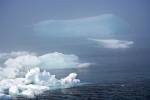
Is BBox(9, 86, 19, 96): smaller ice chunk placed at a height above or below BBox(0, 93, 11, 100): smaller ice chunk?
above

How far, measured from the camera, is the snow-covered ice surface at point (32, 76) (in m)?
36.2

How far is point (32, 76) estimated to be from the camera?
38.5 metres

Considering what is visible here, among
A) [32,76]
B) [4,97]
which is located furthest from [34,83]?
[4,97]

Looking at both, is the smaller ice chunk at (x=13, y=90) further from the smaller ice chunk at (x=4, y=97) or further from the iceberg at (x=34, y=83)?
the smaller ice chunk at (x=4, y=97)

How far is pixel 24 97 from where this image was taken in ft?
113

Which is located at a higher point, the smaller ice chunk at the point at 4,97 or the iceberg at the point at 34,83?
the iceberg at the point at 34,83

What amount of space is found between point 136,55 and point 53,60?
1045 cm

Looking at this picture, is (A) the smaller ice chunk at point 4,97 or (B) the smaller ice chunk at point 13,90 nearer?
(A) the smaller ice chunk at point 4,97

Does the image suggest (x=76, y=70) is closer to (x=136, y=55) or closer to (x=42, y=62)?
(x=42, y=62)

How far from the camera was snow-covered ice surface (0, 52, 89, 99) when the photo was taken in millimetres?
36250

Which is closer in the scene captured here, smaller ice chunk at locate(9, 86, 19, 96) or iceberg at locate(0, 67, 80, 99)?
smaller ice chunk at locate(9, 86, 19, 96)

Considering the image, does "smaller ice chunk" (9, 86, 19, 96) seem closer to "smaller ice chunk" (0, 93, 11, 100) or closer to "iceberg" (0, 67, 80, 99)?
"iceberg" (0, 67, 80, 99)

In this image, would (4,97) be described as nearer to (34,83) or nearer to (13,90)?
(13,90)

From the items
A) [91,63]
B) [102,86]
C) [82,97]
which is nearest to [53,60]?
[91,63]
